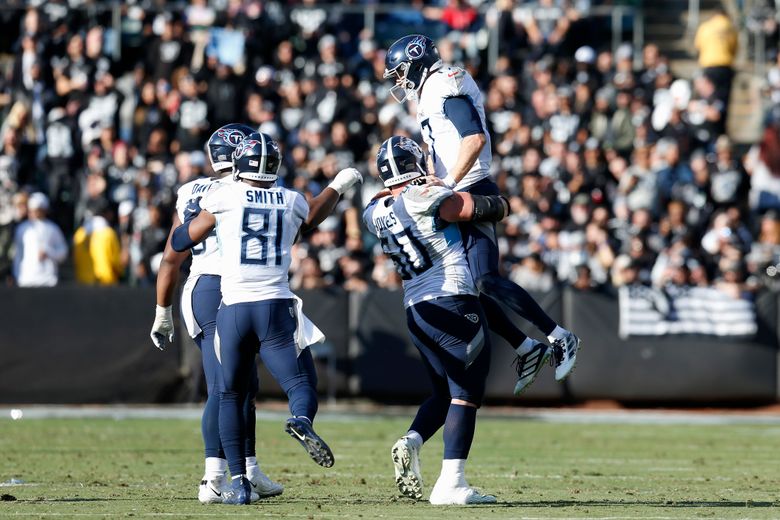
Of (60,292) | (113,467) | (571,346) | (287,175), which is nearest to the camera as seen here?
(571,346)

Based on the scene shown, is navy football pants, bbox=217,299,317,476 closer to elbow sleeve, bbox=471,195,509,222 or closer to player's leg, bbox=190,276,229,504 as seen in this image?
player's leg, bbox=190,276,229,504

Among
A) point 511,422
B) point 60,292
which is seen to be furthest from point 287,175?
point 511,422

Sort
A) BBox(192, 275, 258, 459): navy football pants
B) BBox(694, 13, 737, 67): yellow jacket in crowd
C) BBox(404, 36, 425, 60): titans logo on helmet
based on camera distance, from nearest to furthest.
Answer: BBox(192, 275, 258, 459): navy football pants < BBox(404, 36, 425, 60): titans logo on helmet < BBox(694, 13, 737, 67): yellow jacket in crowd

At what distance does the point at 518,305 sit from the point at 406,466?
120cm

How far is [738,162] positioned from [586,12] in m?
4.00

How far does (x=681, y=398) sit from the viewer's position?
58.3ft

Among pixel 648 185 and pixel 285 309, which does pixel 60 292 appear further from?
pixel 285 309

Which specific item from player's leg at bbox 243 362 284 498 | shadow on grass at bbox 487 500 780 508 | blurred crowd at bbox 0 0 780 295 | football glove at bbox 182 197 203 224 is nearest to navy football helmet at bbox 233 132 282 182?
football glove at bbox 182 197 203 224

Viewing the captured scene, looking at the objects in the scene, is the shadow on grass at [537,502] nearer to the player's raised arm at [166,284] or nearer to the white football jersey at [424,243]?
the player's raised arm at [166,284]

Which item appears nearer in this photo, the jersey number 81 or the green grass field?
the green grass field

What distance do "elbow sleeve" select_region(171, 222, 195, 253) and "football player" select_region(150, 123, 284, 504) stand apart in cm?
15

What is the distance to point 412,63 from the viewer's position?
Result: 938cm

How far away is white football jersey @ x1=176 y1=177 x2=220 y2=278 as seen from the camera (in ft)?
29.5

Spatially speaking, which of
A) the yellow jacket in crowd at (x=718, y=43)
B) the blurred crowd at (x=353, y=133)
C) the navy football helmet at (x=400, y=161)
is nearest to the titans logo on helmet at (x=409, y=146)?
the navy football helmet at (x=400, y=161)
